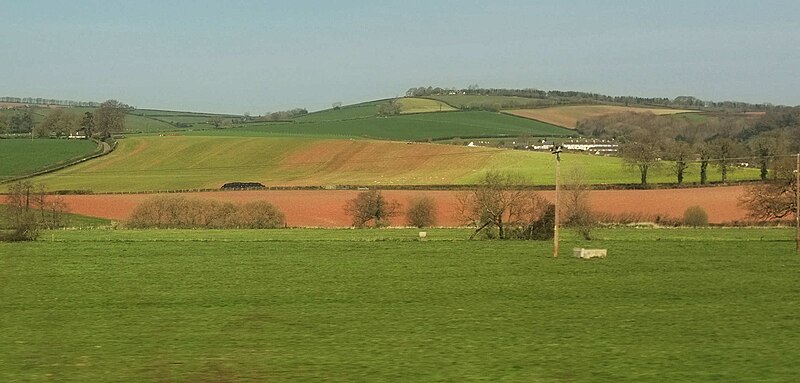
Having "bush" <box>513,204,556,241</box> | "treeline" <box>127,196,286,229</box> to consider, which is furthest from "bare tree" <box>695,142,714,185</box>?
"treeline" <box>127,196,286,229</box>

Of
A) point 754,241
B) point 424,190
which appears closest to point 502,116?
point 424,190

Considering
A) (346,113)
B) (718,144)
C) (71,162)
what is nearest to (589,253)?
(718,144)

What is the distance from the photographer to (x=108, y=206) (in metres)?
68.4

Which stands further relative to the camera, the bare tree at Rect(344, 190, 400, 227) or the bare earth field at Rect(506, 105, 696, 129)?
the bare earth field at Rect(506, 105, 696, 129)

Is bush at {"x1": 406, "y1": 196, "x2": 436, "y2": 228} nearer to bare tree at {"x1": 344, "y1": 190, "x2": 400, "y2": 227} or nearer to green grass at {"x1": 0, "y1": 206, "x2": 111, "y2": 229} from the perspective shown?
bare tree at {"x1": 344, "y1": 190, "x2": 400, "y2": 227}

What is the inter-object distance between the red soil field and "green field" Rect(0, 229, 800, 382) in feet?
78.0

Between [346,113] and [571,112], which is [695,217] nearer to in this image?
[571,112]

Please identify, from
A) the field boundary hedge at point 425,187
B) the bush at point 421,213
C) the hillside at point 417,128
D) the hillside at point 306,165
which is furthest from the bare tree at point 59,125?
the bush at point 421,213

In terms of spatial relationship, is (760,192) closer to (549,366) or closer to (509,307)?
(509,307)

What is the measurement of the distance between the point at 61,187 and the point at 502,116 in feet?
246

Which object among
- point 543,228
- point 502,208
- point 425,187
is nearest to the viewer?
point 543,228

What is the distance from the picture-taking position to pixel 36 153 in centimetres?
9938

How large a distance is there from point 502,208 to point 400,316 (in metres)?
30.1

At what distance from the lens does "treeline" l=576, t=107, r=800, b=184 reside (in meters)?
65.3
